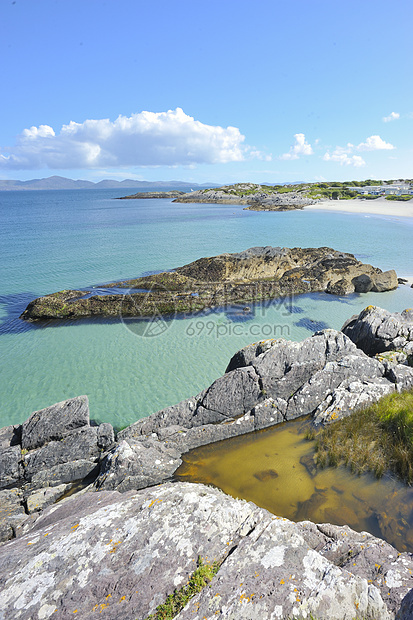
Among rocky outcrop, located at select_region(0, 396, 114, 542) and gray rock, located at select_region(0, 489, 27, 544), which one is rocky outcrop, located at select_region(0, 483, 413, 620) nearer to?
gray rock, located at select_region(0, 489, 27, 544)

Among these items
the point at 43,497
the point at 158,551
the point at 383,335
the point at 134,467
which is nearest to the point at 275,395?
the point at 134,467

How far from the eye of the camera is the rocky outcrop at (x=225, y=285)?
24328mm

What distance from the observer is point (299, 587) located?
14.6ft

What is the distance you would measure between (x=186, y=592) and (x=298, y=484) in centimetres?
372

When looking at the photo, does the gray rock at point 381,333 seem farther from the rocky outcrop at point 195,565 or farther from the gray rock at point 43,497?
the gray rock at point 43,497

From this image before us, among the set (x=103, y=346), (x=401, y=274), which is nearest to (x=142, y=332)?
(x=103, y=346)

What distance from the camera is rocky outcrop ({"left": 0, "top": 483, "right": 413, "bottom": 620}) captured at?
4.34 meters

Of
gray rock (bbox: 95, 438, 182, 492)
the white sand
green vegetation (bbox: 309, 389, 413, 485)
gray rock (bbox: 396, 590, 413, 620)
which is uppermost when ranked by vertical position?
the white sand

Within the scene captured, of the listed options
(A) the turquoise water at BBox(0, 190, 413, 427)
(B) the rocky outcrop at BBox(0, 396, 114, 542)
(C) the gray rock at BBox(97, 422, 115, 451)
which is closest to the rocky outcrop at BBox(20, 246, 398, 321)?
(A) the turquoise water at BBox(0, 190, 413, 427)

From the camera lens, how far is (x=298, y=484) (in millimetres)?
7441

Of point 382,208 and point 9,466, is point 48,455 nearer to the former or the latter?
point 9,466

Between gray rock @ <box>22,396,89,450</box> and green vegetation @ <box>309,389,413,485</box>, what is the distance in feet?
24.9

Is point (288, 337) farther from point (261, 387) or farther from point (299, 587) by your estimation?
point (299, 587)

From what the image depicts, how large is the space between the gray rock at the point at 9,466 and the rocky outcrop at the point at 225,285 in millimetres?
14711
